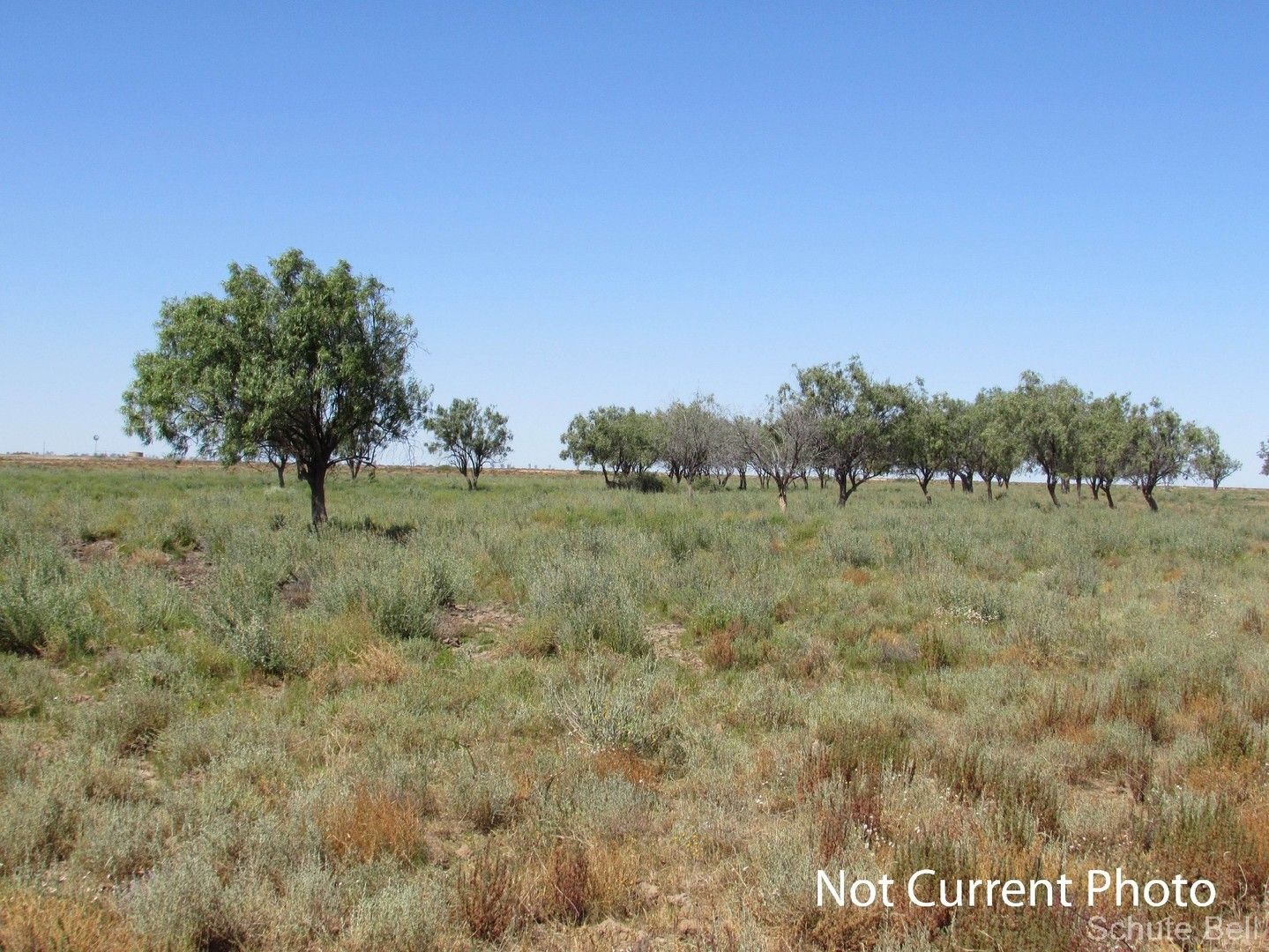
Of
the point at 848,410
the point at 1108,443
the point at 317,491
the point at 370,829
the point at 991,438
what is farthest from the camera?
the point at 991,438

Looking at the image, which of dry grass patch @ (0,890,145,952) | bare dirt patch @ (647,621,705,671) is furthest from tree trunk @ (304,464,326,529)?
dry grass patch @ (0,890,145,952)

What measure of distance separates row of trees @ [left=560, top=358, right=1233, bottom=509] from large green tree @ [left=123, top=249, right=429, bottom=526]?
626 inches

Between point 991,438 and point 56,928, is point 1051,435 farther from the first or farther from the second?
point 56,928

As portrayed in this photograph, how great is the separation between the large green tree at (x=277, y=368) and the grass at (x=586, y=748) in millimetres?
4801

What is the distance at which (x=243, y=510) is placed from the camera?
20.6m

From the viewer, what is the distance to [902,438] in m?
35.6

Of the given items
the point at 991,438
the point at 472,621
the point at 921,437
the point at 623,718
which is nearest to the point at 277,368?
the point at 472,621

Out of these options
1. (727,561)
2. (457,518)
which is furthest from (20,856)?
(457,518)

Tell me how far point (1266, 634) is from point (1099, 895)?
8328mm

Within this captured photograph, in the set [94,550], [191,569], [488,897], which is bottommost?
[488,897]

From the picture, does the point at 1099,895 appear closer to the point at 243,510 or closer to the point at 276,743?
the point at 276,743

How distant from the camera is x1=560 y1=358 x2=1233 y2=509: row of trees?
30.7 m

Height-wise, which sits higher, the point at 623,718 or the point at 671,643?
the point at 623,718

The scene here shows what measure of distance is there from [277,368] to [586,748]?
45.4 feet
